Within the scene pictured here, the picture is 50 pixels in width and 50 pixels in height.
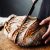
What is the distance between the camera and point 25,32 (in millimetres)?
625

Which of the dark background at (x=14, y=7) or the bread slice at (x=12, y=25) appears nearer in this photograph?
the bread slice at (x=12, y=25)

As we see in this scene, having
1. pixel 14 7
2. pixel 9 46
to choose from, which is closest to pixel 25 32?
pixel 9 46

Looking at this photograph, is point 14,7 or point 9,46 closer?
point 9,46

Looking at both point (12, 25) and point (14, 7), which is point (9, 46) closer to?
point (12, 25)

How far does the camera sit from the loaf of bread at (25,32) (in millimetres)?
615

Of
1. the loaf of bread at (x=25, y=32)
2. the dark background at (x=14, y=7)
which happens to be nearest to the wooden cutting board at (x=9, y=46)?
the loaf of bread at (x=25, y=32)

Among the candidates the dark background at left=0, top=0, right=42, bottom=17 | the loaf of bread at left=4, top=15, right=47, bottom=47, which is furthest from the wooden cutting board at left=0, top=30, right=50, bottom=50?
the dark background at left=0, top=0, right=42, bottom=17

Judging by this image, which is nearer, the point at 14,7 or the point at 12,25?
the point at 12,25

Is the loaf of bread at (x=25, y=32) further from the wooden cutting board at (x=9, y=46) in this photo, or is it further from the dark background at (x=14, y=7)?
the dark background at (x=14, y=7)

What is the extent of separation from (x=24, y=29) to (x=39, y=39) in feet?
0.25

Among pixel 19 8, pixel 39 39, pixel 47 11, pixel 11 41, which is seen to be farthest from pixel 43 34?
pixel 19 8

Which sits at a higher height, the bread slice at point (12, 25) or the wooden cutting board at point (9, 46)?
the bread slice at point (12, 25)

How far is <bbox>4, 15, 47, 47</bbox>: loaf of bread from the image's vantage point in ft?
2.02

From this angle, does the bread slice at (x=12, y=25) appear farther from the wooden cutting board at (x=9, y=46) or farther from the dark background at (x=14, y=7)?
the dark background at (x=14, y=7)
